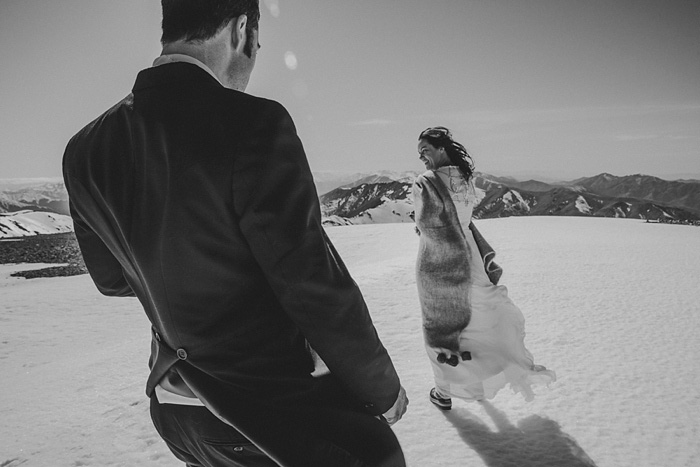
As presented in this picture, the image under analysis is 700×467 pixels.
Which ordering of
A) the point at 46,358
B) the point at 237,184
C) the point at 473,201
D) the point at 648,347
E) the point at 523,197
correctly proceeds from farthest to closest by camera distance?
the point at 523,197
the point at 46,358
the point at 648,347
the point at 473,201
the point at 237,184

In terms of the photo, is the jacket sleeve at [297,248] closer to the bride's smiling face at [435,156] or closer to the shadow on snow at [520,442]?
the shadow on snow at [520,442]

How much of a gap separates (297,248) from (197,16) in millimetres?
573

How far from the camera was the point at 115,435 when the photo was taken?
11.6 feet

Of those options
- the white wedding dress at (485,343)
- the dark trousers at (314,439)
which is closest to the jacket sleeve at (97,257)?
the dark trousers at (314,439)

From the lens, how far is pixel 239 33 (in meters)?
0.97

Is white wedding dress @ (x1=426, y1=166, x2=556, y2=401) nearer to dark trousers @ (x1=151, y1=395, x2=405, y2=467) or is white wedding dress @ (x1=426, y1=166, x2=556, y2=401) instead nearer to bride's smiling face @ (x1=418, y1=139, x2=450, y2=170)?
bride's smiling face @ (x1=418, y1=139, x2=450, y2=170)

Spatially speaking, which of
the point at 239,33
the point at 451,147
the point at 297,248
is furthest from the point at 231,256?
the point at 451,147

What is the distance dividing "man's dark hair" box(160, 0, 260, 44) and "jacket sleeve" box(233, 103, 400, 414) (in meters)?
0.26

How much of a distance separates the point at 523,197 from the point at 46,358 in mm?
208775

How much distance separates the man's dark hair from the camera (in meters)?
0.92

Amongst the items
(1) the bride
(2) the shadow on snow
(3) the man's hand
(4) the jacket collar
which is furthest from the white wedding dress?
(4) the jacket collar

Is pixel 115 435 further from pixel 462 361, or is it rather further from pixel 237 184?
pixel 237 184

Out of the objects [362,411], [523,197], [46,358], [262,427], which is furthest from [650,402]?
[523,197]

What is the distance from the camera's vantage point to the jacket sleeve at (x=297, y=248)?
0.81m
